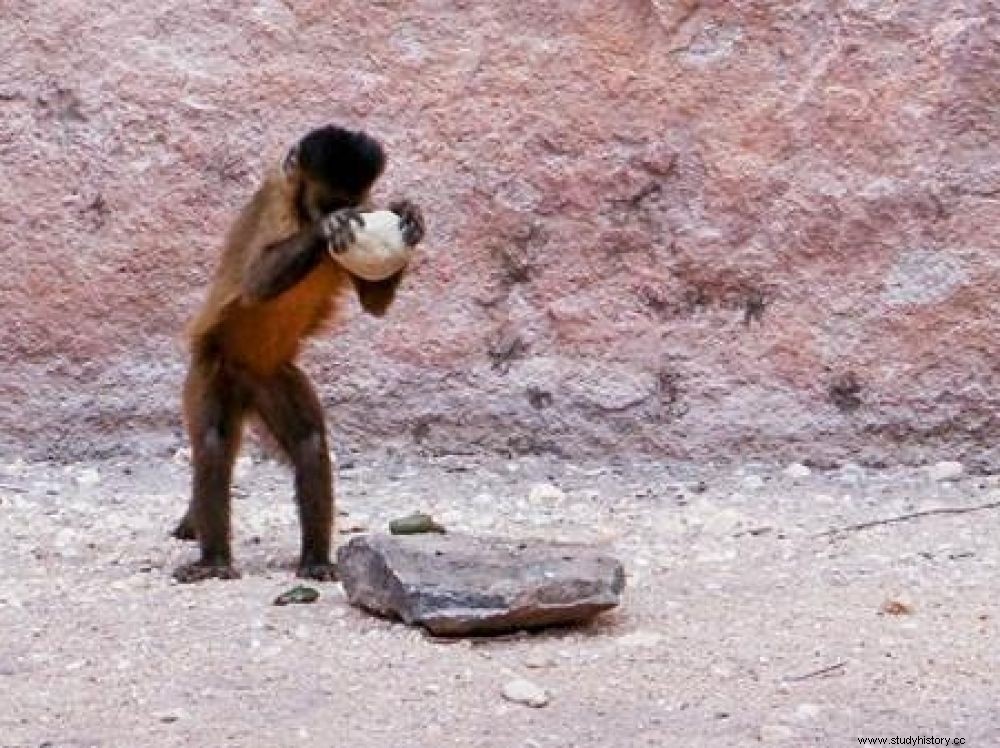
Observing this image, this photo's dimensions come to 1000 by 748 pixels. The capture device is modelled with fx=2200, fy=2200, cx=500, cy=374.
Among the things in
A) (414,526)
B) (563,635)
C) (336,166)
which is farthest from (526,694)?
(336,166)

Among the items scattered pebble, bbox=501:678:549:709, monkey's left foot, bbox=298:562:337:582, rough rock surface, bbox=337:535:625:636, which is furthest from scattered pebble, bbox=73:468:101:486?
scattered pebble, bbox=501:678:549:709

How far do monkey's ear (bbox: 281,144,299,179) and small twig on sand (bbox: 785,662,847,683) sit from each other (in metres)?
2.14

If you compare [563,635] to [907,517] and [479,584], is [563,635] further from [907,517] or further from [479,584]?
[907,517]

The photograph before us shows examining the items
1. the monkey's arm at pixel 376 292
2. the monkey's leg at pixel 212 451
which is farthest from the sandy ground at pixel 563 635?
the monkey's arm at pixel 376 292

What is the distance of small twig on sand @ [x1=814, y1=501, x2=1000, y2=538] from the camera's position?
7055 millimetres

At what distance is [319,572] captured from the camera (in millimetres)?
6453

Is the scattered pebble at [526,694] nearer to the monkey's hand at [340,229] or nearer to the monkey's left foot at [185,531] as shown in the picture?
the monkey's hand at [340,229]

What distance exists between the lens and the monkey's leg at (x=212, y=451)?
6.54 meters

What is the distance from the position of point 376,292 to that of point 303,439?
0.53 m

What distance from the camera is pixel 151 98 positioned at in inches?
340

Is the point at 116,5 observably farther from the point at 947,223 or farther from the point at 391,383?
the point at 947,223

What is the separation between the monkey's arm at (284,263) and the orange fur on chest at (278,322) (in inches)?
6.7

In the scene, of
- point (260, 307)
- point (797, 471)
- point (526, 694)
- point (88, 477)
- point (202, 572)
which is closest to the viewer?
point (526, 694)

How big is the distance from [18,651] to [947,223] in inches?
160
